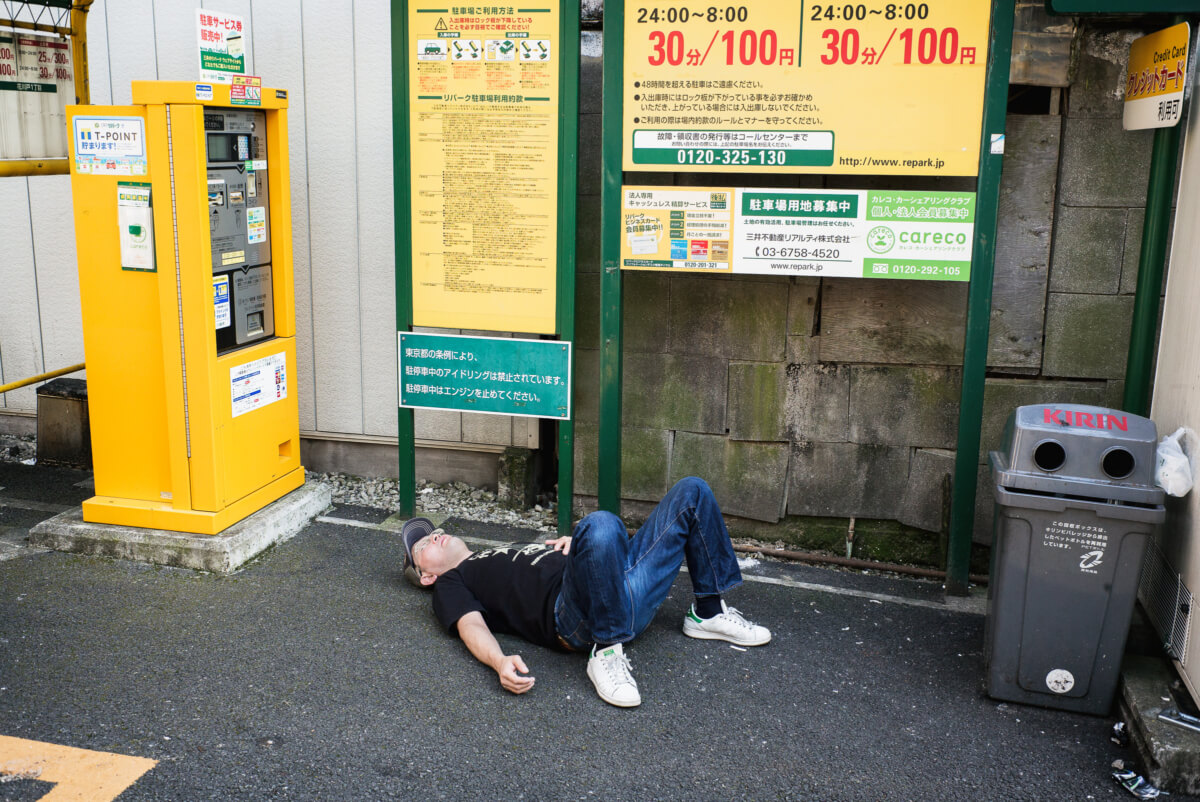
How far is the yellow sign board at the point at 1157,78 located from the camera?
3.85m

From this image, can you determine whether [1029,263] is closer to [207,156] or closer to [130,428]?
[207,156]

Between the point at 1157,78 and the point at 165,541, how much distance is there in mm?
4682

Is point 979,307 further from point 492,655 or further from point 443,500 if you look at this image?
point 443,500

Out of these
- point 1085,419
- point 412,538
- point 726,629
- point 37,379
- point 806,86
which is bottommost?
point 726,629

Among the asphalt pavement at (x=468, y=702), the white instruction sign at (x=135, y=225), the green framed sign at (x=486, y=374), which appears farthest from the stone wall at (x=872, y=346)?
the white instruction sign at (x=135, y=225)

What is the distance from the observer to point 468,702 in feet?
12.0

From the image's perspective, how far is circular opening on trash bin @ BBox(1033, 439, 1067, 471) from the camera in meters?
3.54

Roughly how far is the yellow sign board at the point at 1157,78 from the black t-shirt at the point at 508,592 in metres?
2.96

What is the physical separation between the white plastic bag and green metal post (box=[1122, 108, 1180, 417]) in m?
0.85

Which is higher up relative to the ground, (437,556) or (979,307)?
(979,307)

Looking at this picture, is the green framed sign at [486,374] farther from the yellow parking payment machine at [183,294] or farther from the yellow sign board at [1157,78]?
the yellow sign board at [1157,78]

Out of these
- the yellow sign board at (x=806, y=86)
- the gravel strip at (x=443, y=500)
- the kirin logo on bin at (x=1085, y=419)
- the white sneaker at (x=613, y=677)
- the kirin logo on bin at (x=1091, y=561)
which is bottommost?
the white sneaker at (x=613, y=677)

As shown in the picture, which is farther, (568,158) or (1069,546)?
(568,158)

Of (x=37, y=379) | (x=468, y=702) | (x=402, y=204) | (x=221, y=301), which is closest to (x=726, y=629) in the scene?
(x=468, y=702)
